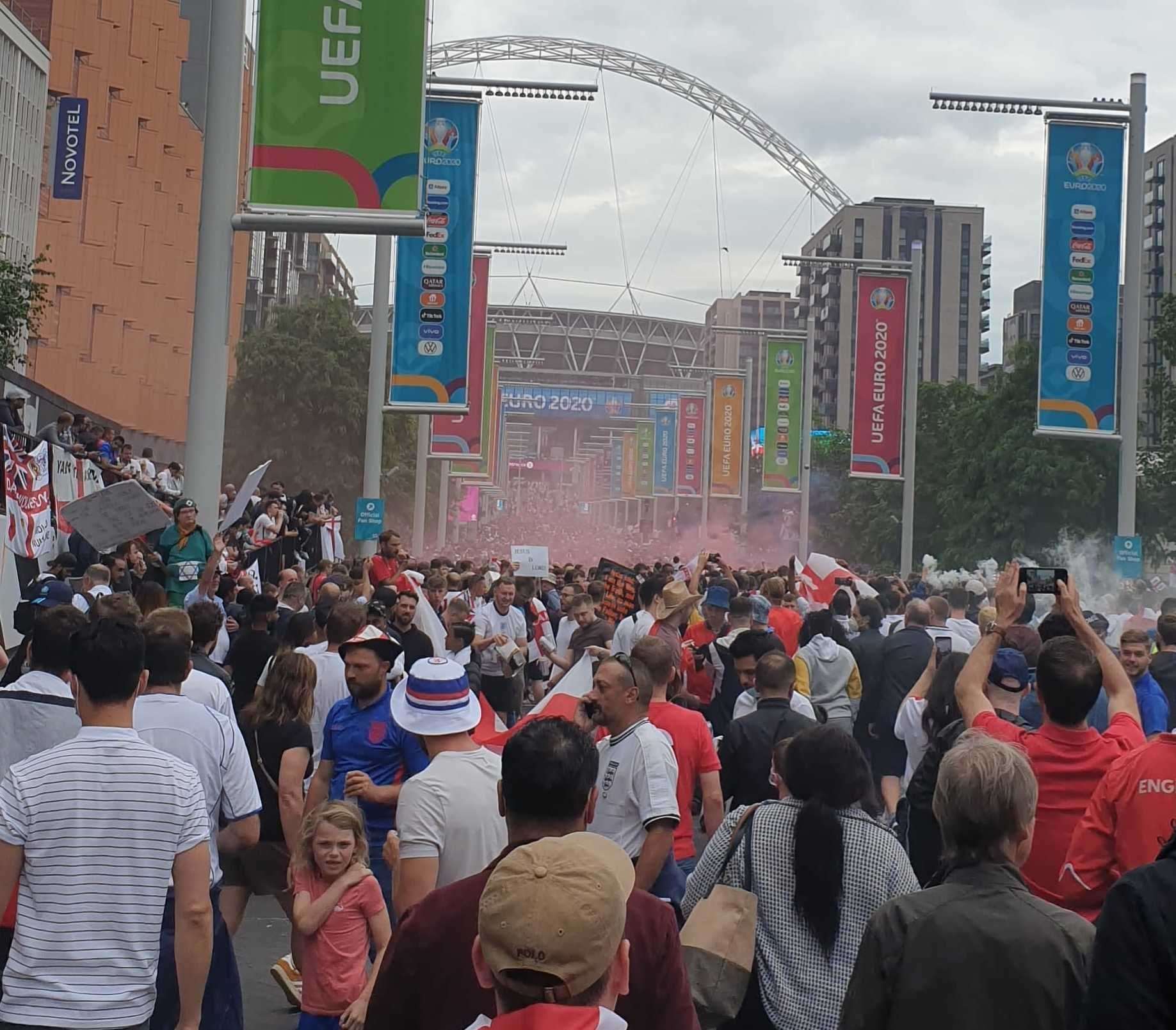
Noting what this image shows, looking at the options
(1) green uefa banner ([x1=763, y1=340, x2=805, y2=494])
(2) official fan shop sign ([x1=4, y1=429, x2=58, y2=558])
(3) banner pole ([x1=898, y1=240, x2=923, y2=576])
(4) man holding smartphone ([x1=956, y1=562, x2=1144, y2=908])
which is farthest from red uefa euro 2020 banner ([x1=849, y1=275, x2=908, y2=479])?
(4) man holding smartphone ([x1=956, y1=562, x2=1144, y2=908])

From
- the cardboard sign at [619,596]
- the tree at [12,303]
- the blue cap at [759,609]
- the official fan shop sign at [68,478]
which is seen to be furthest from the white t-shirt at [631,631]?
the tree at [12,303]

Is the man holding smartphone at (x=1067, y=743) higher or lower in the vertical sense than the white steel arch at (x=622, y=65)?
lower

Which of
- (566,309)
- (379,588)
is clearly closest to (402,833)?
(379,588)

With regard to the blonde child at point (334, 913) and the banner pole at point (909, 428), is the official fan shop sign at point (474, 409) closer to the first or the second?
the banner pole at point (909, 428)

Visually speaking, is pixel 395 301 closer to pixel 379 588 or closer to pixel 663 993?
pixel 379 588

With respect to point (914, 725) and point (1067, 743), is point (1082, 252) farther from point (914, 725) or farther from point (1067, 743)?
point (1067, 743)

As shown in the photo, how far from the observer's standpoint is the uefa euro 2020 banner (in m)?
21.2

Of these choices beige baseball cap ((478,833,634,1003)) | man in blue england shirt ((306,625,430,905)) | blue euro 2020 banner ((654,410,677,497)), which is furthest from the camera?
blue euro 2020 banner ((654,410,677,497))

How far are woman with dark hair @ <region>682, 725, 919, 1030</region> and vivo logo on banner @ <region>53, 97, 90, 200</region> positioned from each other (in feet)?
154

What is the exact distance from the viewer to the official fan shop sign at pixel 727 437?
52.1m

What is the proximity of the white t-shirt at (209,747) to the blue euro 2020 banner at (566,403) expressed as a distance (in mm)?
120607

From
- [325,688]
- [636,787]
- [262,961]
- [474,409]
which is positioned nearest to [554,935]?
[636,787]

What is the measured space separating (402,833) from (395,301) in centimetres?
1779

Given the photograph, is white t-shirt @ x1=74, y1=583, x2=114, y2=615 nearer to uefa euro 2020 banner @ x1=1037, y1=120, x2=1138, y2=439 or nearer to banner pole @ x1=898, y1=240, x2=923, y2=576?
uefa euro 2020 banner @ x1=1037, y1=120, x2=1138, y2=439
